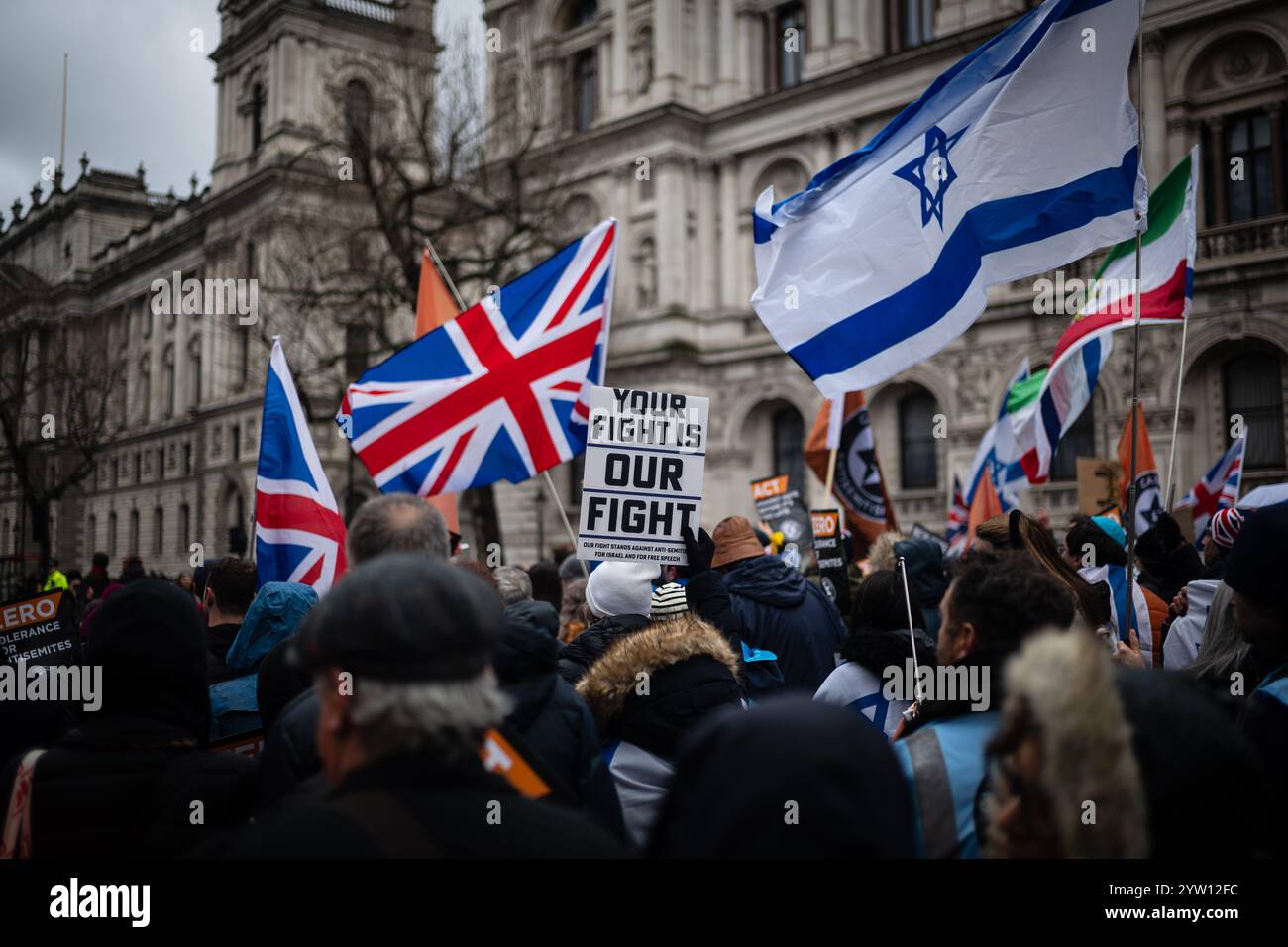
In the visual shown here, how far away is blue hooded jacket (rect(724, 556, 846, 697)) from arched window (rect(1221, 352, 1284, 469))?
19731mm

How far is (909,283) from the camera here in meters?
6.17

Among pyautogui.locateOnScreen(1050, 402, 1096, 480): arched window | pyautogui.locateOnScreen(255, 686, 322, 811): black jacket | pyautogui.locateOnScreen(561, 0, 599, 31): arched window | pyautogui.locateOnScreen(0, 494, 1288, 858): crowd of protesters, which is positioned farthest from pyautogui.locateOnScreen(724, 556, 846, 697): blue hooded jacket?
pyautogui.locateOnScreen(561, 0, 599, 31): arched window

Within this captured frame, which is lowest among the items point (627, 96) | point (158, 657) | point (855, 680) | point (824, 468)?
point (855, 680)

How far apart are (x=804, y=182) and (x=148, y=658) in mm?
30508

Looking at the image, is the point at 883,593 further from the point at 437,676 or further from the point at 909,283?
the point at 437,676

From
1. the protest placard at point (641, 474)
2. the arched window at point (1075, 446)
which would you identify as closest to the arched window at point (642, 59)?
the arched window at point (1075, 446)

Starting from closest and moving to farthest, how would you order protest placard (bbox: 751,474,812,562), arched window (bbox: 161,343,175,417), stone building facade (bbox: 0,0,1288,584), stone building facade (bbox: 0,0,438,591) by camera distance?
protest placard (bbox: 751,474,812,562)
stone building facade (bbox: 0,0,1288,584)
stone building facade (bbox: 0,0,438,591)
arched window (bbox: 161,343,175,417)

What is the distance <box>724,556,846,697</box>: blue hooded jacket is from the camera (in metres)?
5.86

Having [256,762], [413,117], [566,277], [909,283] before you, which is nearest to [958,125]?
[909,283]


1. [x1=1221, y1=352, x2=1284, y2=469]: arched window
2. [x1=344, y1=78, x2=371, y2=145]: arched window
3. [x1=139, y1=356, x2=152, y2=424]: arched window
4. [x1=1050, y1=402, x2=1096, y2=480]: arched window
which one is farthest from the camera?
[x1=139, y1=356, x2=152, y2=424]: arched window

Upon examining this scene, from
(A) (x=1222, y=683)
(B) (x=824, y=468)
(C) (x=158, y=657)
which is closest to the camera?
(C) (x=158, y=657)

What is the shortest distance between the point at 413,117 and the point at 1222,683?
24.1m

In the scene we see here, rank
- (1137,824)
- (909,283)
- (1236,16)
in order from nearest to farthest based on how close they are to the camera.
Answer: (1137,824) < (909,283) < (1236,16)

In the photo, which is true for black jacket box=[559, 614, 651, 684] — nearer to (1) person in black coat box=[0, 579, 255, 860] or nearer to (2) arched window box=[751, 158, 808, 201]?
(1) person in black coat box=[0, 579, 255, 860]
